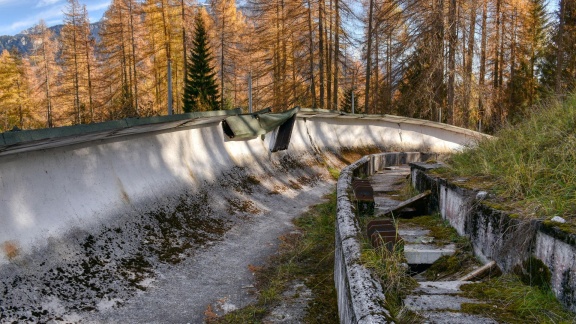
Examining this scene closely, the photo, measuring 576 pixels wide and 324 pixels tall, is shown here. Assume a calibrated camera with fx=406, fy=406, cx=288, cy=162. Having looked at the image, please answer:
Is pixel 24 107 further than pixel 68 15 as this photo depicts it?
Yes

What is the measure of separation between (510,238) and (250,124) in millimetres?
6411

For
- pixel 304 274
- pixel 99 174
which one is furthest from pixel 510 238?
pixel 99 174

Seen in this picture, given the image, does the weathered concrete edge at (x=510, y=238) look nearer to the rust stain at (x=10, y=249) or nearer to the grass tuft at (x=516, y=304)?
the grass tuft at (x=516, y=304)

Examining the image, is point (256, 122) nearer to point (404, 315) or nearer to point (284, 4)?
point (404, 315)

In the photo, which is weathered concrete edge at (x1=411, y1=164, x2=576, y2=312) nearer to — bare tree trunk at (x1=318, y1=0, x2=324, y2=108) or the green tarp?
the green tarp

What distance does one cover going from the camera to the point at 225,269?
4699 mm

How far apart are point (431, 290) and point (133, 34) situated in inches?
1520

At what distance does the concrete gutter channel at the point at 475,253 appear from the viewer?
2.48 m

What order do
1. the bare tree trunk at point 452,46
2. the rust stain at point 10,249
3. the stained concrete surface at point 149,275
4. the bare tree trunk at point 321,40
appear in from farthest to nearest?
the bare tree trunk at point 321,40, the bare tree trunk at point 452,46, the rust stain at point 10,249, the stained concrete surface at point 149,275

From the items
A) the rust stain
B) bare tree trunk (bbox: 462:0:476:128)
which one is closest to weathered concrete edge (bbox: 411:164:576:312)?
the rust stain

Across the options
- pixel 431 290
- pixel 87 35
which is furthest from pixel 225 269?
pixel 87 35

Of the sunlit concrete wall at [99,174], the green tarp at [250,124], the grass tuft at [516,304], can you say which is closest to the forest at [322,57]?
the green tarp at [250,124]

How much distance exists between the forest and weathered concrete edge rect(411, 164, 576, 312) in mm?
15737

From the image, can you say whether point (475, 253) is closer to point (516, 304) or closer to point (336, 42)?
point (516, 304)
